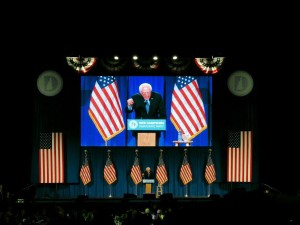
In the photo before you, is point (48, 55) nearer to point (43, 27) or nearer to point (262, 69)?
point (43, 27)

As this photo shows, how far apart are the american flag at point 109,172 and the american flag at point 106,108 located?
82 centimetres

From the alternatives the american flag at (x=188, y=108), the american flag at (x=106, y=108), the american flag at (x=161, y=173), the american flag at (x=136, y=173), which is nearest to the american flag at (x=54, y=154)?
the american flag at (x=106, y=108)

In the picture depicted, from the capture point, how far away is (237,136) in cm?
1702

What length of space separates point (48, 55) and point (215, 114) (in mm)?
5773

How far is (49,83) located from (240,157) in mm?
6689

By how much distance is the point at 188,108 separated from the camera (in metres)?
17.2

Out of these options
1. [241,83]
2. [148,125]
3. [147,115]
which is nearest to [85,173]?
[148,125]

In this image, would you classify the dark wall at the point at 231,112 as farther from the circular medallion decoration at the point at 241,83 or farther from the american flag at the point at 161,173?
the american flag at the point at 161,173

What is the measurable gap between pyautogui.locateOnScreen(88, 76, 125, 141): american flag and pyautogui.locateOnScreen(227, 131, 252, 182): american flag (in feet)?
11.9

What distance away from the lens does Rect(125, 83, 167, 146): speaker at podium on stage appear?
1692cm

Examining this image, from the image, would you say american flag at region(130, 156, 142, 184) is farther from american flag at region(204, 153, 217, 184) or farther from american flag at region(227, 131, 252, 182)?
american flag at region(227, 131, 252, 182)

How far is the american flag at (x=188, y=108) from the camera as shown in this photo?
672 inches

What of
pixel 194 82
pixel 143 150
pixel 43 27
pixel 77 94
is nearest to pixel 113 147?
pixel 143 150

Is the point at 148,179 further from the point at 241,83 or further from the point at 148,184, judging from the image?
the point at 241,83
